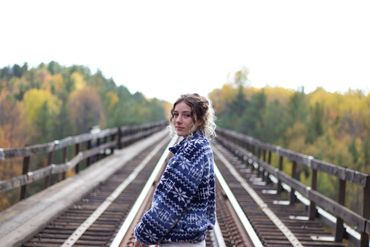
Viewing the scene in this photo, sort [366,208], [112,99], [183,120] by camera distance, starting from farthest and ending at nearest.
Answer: [112,99], [366,208], [183,120]

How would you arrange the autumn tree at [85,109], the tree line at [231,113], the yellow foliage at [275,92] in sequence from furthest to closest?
the yellow foliage at [275,92] → the autumn tree at [85,109] → the tree line at [231,113]

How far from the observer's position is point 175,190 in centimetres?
297

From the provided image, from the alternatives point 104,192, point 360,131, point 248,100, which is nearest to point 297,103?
point 248,100

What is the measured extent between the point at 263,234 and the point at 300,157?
2475 mm

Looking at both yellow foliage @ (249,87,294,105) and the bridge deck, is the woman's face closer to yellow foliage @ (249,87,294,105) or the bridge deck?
the bridge deck

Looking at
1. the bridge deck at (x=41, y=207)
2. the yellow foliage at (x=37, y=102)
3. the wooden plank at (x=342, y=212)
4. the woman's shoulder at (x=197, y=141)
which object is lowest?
the bridge deck at (x=41, y=207)

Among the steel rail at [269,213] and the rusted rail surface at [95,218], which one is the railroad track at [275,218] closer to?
the steel rail at [269,213]

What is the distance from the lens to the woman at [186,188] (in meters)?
2.98

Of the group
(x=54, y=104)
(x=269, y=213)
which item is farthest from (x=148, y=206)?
(x=54, y=104)

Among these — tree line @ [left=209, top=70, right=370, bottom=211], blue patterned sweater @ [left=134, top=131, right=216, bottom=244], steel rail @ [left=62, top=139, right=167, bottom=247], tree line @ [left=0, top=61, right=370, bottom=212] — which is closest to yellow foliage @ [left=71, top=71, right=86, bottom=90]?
tree line @ [left=0, top=61, right=370, bottom=212]

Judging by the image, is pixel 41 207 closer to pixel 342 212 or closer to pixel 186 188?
pixel 342 212

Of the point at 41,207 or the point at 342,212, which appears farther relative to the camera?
the point at 41,207

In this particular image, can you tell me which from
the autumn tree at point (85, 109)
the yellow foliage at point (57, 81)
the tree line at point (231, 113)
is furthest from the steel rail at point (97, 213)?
the yellow foliage at point (57, 81)

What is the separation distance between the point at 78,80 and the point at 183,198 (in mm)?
152184
